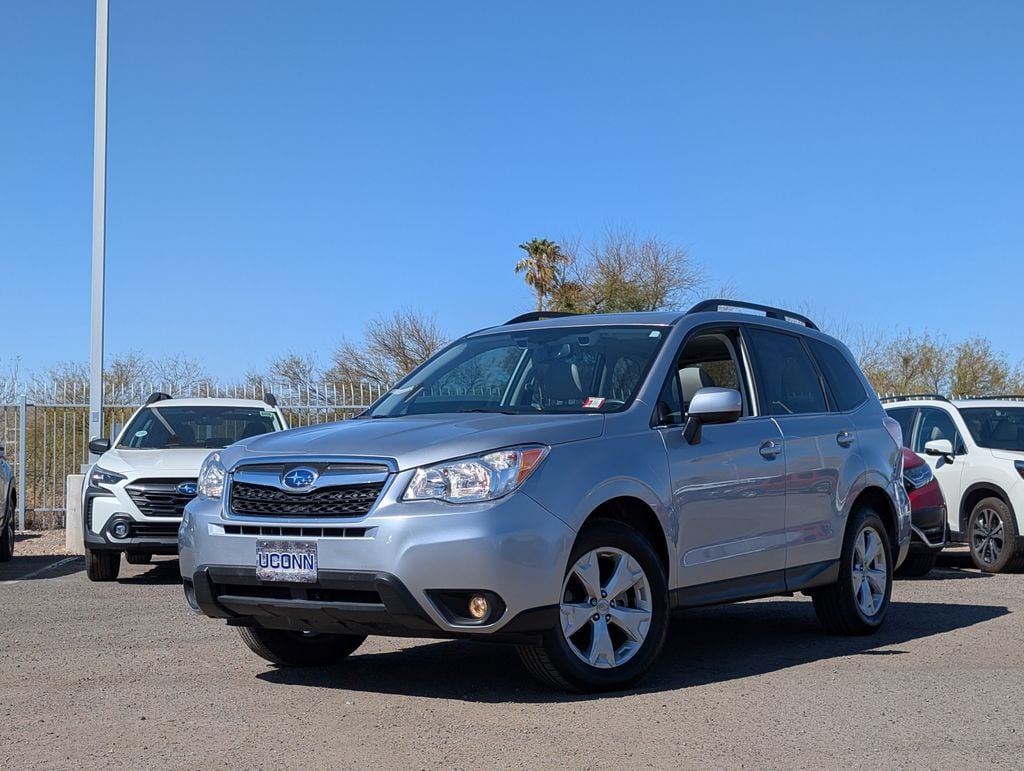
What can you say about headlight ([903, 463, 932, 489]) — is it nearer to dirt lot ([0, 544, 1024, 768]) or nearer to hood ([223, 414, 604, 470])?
dirt lot ([0, 544, 1024, 768])

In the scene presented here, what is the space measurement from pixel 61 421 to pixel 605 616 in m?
17.6

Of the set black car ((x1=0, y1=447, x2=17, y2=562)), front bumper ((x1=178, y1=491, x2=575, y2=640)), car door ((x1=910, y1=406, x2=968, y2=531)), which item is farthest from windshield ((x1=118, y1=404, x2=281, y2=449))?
front bumper ((x1=178, y1=491, x2=575, y2=640))

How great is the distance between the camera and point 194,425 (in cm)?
1415

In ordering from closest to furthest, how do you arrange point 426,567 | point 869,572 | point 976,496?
point 426,567
point 869,572
point 976,496

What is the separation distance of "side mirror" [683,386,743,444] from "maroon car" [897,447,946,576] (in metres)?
5.55

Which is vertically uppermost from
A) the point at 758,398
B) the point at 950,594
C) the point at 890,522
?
the point at 758,398

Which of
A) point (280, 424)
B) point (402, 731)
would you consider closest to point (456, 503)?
point (402, 731)

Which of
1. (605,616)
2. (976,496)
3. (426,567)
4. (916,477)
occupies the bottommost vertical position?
(605,616)

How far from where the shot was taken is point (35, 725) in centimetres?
592

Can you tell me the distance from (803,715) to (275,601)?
2394mm

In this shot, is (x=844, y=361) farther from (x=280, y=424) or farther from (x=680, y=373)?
(x=280, y=424)

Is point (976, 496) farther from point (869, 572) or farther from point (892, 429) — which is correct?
point (869, 572)

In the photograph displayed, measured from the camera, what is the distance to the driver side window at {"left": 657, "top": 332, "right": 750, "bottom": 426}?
725 centimetres

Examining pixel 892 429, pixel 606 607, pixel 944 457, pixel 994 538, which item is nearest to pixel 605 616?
pixel 606 607
